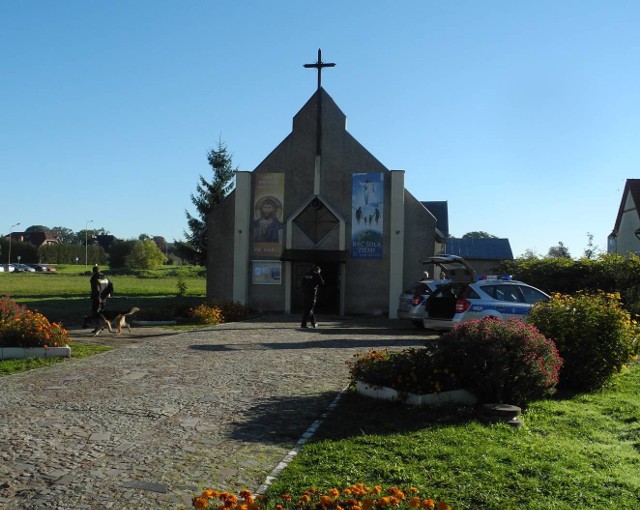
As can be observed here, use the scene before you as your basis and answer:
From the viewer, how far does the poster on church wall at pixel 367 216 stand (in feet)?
83.9

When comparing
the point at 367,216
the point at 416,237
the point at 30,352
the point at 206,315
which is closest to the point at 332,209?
the point at 367,216

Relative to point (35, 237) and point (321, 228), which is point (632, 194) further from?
point (35, 237)

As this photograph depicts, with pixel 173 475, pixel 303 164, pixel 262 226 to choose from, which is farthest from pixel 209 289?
pixel 173 475

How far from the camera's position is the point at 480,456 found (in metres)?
5.71

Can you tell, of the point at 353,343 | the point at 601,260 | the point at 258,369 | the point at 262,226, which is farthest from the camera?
the point at 262,226

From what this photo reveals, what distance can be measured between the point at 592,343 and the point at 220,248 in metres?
18.9

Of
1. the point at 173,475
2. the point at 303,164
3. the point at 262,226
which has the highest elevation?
the point at 303,164

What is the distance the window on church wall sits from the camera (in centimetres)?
2589

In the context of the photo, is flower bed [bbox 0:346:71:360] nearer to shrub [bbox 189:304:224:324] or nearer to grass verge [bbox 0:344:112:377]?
grass verge [bbox 0:344:112:377]

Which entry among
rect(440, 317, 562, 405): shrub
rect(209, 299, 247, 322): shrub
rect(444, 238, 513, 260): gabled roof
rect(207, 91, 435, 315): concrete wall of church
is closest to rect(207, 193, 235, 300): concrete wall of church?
rect(207, 91, 435, 315): concrete wall of church

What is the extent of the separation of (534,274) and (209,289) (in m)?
12.6

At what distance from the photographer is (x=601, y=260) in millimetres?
19406

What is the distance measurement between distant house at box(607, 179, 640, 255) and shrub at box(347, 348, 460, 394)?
37.6 m

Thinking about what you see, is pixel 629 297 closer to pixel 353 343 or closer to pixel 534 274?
pixel 534 274
